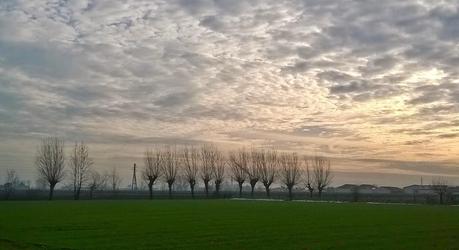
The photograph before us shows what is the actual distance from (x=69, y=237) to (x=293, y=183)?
334ft

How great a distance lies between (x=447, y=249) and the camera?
21.3 meters

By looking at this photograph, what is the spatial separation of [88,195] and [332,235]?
8995 cm

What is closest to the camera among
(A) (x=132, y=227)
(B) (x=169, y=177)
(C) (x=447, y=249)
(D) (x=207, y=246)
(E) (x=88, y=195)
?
(C) (x=447, y=249)

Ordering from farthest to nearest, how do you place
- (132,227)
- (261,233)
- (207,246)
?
(132,227) → (261,233) → (207,246)

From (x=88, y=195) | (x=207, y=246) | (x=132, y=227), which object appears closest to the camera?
(x=207, y=246)

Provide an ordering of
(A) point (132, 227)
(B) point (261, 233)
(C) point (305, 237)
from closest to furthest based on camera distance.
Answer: (C) point (305, 237)
(B) point (261, 233)
(A) point (132, 227)

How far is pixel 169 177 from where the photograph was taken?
12156cm

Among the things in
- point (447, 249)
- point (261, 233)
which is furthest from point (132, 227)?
point (447, 249)

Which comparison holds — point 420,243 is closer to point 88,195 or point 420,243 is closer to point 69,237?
point 69,237

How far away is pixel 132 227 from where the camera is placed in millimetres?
32781

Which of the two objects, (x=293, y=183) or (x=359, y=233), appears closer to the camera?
(x=359, y=233)

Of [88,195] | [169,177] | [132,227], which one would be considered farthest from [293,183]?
[132,227]

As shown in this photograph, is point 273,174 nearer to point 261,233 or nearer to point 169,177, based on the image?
point 169,177

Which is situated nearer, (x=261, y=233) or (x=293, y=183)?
(x=261, y=233)
